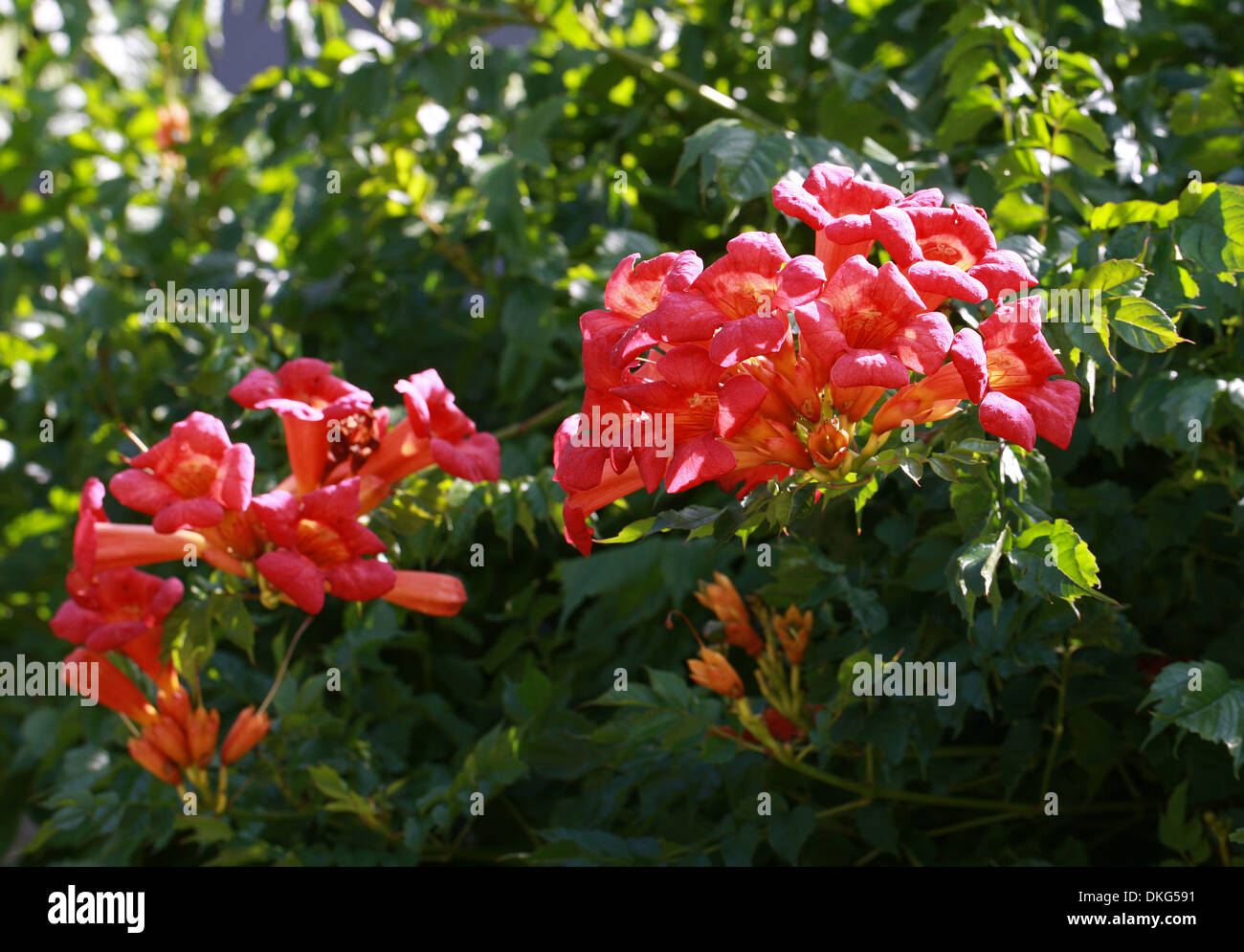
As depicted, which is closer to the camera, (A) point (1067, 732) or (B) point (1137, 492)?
(A) point (1067, 732)

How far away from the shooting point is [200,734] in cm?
230

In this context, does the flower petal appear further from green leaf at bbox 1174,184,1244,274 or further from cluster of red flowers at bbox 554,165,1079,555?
green leaf at bbox 1174,184,1244,274

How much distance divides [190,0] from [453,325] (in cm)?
175

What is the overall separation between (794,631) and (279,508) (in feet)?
3.22

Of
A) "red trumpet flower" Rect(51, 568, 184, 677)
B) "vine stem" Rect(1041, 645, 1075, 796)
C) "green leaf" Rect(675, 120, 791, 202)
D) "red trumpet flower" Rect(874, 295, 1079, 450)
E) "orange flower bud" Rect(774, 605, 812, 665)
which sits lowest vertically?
"vine stem" Rect(1041, 645, 1075, 796)

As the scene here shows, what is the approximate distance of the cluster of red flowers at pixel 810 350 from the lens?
54.5 inches

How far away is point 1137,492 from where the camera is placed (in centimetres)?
266

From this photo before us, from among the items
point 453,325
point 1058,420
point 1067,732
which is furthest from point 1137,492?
point 453,325

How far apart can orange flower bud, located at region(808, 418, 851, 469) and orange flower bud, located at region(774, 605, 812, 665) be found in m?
0.73

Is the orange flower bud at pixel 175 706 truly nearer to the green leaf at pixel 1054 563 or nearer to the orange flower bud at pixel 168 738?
the orange flower bud at pixel 168 738

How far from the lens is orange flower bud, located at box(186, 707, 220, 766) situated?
2.30 metres

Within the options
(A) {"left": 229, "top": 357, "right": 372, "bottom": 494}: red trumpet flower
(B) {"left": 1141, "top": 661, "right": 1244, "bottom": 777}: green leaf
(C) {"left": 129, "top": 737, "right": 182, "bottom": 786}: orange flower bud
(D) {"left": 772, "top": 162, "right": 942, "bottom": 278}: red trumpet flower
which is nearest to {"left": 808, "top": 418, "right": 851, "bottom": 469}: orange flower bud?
(D) {"left": 772, "top": 162, "right": 942, "bottom": 278}: red trumpet flower

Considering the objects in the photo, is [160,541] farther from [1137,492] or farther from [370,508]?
[1137,492]

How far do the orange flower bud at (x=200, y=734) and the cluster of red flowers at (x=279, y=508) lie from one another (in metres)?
0.15
